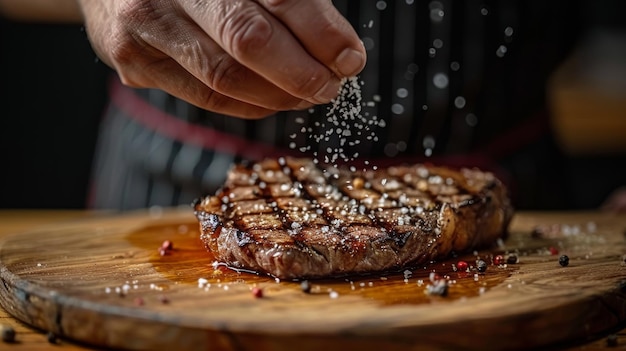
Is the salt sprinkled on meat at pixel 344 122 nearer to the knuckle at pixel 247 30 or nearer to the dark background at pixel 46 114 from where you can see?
the knuckle at pixel 247 30

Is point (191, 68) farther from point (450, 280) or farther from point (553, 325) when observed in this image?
point (553, 325)

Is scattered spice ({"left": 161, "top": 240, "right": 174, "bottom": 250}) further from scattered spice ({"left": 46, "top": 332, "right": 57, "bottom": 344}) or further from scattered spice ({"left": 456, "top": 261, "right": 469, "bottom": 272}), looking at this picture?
scattered spice ({"left": 456, "top": 261, "right": 469, "bottom": 272})

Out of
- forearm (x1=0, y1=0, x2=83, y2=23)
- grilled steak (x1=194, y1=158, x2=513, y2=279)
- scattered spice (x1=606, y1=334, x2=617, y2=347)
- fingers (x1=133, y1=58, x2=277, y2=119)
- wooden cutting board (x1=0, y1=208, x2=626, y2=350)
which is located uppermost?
forearm (x1=0, y1=0, x2=83, y2=23)

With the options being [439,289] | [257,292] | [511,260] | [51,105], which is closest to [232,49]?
Result: [257,292]

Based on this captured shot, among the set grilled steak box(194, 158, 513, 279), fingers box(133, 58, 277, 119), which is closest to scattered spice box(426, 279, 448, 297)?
grilled steak box(194, 158, 513, 279)

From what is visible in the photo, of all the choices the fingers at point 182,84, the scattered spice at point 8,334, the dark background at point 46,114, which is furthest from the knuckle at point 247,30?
the dark background at point 46,114

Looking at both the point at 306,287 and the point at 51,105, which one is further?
the point at 51,105

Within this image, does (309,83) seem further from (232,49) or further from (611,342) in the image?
(611,342)
